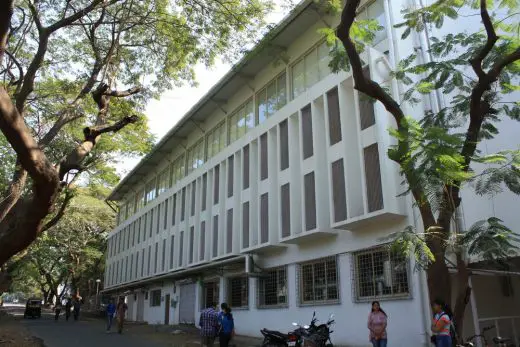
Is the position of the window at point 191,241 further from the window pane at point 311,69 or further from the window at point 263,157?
the window pane at point 311,69

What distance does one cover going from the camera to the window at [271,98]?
1945 cm

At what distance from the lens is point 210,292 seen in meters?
24.0

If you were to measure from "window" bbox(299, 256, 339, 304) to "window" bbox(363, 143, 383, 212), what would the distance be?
9.06 ft

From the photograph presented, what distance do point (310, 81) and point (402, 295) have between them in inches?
336

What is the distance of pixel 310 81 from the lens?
17.7 m

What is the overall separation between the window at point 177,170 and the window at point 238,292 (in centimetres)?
954

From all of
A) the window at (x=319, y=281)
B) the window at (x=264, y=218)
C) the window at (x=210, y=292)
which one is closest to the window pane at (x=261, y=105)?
the window at (x=264, y=218)

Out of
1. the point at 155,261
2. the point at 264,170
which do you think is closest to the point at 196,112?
the point at 264,170

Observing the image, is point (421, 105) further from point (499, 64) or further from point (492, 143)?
point (499, 64)

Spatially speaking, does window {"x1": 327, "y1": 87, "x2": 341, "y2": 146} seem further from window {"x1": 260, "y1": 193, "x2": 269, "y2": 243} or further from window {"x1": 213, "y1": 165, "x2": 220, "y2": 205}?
window {"x1": 213, "y1": 165, "x2": 220, "y2": 205}

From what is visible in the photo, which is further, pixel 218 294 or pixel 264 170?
pixel 218 294

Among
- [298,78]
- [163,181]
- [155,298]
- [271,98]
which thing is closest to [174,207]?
[163,181]

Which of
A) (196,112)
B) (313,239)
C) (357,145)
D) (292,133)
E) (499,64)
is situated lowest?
(313,239)

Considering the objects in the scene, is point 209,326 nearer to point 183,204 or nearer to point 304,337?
point 304,337
